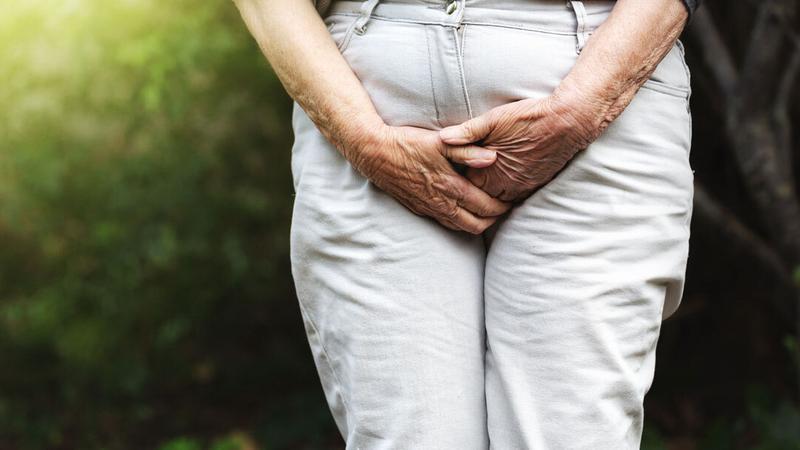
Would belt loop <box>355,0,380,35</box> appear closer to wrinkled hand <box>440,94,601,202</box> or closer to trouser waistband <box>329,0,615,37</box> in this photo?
trouser waistband <box>329,0,615,37</box>

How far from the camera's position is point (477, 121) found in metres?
1.22

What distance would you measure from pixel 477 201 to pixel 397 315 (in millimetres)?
200

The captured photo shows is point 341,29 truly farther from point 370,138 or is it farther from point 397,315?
point 397,315

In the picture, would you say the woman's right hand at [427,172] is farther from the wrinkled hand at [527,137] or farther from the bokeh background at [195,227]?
the bokeh background at [195,227]

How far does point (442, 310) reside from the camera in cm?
126

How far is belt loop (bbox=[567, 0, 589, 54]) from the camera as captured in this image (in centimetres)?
122

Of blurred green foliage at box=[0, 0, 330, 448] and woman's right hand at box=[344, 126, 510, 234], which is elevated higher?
woman's right hand at box=[344, 126, 510, 234]

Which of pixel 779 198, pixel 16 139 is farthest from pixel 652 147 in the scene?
pixel 16 139

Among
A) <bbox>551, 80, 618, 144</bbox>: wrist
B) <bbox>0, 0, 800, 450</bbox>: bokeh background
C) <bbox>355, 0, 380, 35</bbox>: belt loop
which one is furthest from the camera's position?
<bbox>0, 0, 800, 450</bbox>: bokeh background

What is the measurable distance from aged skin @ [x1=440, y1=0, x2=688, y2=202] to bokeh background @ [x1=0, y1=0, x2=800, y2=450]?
0.95m

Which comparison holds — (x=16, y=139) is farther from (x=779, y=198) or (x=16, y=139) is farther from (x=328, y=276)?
(x=779, y=198)

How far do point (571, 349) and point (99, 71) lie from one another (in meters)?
1.69

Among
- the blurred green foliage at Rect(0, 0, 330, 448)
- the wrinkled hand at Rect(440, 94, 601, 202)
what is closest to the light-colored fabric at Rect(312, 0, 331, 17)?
the wrinkled hand at Rect(440, 94, 601, 202)

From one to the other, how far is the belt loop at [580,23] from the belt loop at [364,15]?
29cm
